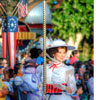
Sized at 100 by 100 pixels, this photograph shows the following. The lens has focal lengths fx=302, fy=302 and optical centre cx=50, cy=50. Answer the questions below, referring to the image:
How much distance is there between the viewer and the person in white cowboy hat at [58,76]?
3.12 metres

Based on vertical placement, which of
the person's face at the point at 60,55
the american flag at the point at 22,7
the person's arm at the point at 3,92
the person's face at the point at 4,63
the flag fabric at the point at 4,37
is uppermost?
the american flag at the point at 22,7

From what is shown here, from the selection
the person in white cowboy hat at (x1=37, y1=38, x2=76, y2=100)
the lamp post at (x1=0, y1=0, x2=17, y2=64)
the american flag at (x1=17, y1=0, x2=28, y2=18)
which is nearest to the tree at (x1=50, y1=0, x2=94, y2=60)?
the american flag at (x1=17, y1=0, x2=28, y2=18)

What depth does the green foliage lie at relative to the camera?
727 cm

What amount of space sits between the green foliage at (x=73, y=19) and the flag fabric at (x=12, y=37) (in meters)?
3.37

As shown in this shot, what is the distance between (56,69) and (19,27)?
1.31 metres

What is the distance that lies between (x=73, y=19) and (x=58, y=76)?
4.26 metres

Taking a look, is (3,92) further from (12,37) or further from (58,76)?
(12,37)

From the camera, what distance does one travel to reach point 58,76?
10.3ft

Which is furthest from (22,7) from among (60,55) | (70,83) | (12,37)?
(70,83)

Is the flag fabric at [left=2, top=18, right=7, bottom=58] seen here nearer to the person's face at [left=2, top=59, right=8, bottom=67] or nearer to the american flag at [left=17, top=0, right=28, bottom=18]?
the person's face at [left=2, top=59, right=8, bottom=67]

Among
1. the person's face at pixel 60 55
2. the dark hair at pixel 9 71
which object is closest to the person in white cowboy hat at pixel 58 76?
the person's face at pixel 60 55

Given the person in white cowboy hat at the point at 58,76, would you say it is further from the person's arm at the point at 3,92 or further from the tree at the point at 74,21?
the tree at the point at 74,21

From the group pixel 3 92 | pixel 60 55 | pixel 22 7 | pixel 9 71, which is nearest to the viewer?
pixel 60 55

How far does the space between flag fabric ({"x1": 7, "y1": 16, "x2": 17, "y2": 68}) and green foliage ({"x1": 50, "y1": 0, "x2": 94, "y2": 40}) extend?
3372 mm
